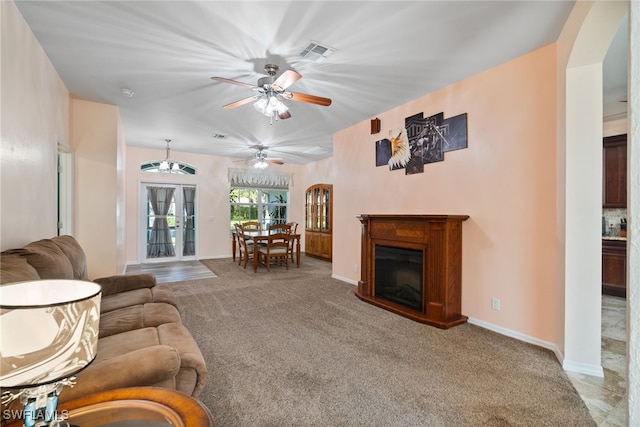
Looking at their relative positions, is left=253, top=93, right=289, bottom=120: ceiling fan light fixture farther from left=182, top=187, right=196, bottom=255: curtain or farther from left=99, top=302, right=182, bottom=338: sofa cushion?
left=182, top=187, right=196, bottom=255: curtain

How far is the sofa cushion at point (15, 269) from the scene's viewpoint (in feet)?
4.37

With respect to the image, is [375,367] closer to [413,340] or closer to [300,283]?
[413,340]

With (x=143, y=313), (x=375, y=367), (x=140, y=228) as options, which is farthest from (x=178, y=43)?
(x=140, y=228)

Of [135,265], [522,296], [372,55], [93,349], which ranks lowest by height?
[135,265]

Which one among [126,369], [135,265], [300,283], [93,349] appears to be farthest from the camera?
[135,265]

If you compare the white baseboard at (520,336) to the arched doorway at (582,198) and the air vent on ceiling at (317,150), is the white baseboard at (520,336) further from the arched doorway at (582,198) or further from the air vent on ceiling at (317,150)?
the air vent on ceiling at (317,150)

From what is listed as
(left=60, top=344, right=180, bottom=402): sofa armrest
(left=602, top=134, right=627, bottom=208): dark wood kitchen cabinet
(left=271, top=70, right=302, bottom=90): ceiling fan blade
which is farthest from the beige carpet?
(left=602, top=134, right=627, bottom=208): dark wood kitchen cabinet

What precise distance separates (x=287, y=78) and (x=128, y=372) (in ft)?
7.79

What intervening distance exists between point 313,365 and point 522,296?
205cm

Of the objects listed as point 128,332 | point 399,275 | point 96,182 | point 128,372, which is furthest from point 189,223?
point 128,372

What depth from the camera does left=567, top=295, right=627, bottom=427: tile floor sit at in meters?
1.71

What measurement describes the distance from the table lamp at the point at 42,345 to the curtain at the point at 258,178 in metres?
7.04

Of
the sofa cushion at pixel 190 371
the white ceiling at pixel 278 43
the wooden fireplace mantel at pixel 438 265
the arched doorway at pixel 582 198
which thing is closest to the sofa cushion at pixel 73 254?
the sofa cushion at pixel 190 371

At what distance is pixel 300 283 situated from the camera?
486 cm
